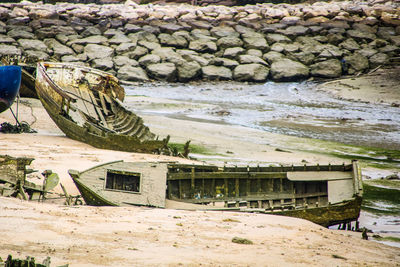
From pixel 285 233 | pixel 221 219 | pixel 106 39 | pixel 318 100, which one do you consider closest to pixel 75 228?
pixel 221 219

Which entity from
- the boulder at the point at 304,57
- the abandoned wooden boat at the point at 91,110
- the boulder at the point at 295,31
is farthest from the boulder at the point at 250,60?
the abandoned wooden boat at the point at 91,110

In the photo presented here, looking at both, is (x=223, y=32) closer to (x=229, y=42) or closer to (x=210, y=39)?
(x=210, y=39)

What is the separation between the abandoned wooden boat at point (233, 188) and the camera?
7957 mm

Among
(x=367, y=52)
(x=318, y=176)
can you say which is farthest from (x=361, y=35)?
(x=318, y=176)

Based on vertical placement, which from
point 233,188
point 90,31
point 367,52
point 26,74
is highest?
point 90,31

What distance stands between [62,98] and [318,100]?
16.2 meters

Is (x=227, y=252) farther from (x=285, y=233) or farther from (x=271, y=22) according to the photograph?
(x=271, y=22)

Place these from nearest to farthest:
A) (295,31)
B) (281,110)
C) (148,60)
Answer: (281,110), (148,60), (295,31)

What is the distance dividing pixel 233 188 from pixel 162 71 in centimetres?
2114

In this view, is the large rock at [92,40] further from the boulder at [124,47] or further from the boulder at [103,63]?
the boulder at [103,63]

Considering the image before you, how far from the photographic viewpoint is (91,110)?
15.3 metres

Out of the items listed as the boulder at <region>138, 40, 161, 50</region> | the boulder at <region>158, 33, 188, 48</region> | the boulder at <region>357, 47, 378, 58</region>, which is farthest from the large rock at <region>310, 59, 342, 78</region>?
the boulder at <region>138, 40, 161, 50</region>

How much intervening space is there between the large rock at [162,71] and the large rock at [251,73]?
13.3 ft

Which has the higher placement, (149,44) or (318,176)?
(149,44)
